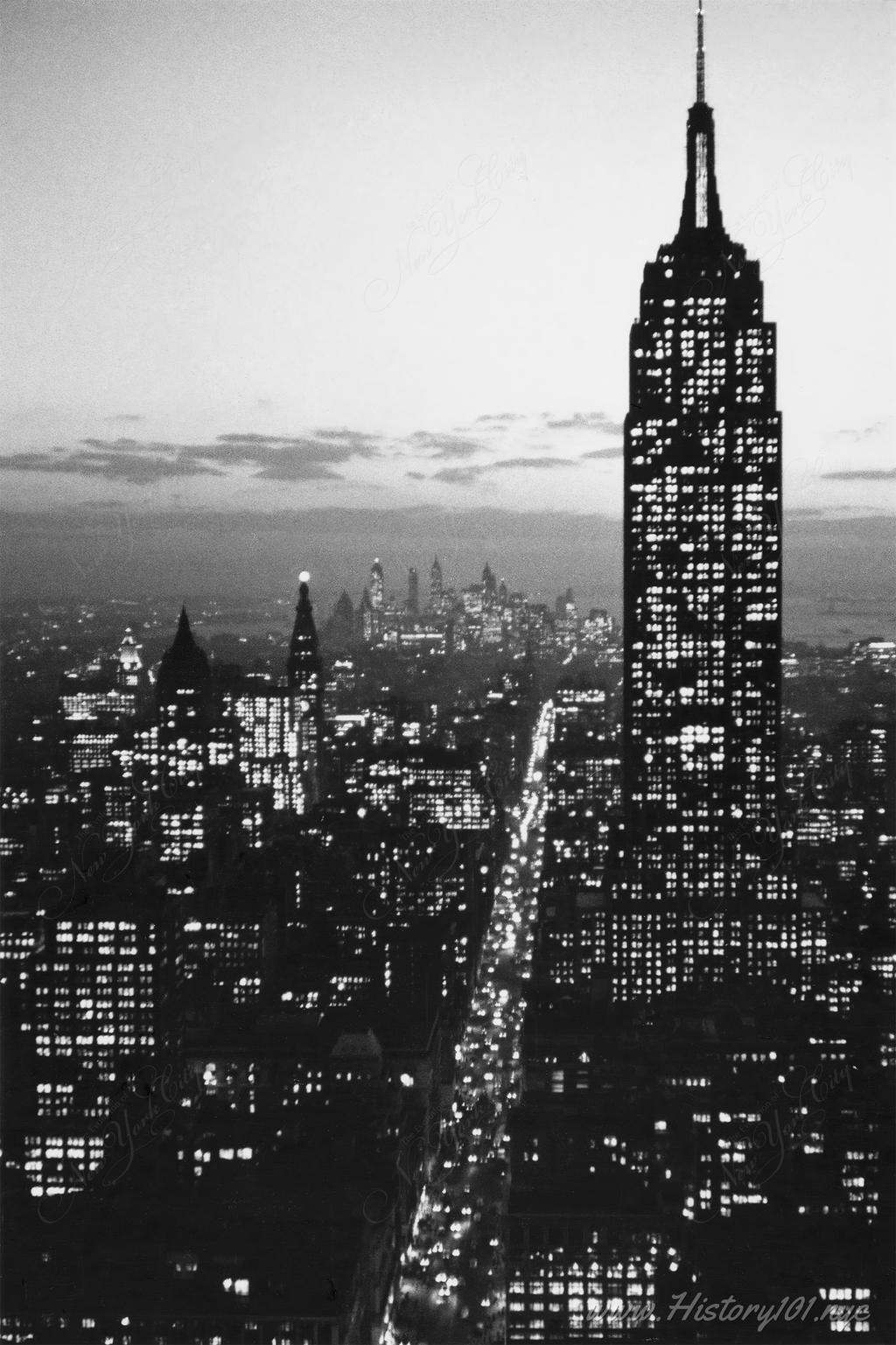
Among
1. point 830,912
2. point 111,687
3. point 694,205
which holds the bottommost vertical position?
point 830,912

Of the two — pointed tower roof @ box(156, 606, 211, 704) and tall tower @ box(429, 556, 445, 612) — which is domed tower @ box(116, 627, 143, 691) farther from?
tall tower @ box(429, 556, 445, 612)

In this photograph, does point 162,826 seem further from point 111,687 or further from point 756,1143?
point 756,1143

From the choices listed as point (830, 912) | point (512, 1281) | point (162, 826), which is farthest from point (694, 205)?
point (512, 1281)

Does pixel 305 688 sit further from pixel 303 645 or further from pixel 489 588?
pixel 489 588

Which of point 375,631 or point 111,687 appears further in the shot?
point 375,631

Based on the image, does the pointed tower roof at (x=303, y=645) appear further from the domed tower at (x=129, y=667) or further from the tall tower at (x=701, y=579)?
the tall tower at (x=701, y=579)

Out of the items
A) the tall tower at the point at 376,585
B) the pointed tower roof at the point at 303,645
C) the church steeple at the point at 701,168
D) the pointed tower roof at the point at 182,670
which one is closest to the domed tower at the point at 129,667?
the pointed tower roof at the point at 182,670
